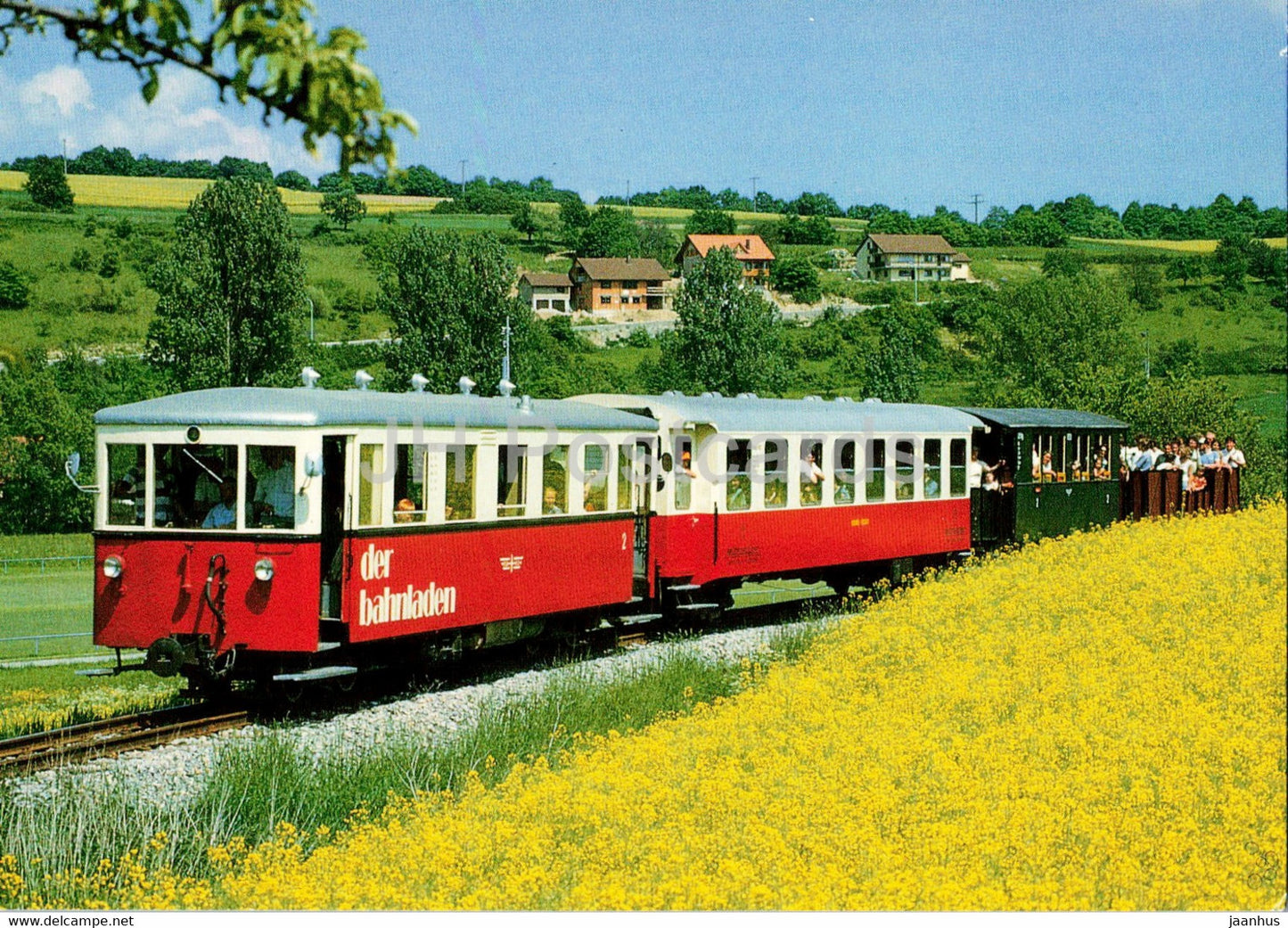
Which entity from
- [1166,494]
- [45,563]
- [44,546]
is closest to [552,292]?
[44,546]

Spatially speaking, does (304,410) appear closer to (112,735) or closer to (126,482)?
(126,482)

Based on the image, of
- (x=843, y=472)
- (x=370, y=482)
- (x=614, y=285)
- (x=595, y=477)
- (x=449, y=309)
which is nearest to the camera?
(x=370, y=482)

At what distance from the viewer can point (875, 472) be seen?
23.9 meters

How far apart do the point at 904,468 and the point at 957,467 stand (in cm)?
215

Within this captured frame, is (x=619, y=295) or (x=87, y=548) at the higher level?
(x=619, y=295)

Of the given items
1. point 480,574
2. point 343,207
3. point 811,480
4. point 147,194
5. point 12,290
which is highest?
point 147,194

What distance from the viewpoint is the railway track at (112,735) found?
43.1 feet

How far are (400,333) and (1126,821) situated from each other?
44.5 meters

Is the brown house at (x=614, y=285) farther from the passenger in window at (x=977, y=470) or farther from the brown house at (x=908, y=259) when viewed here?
the passenger in window at (x=977, y=470)

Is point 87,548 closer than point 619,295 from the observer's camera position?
Yes

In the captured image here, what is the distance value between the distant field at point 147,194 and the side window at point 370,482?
290 ft

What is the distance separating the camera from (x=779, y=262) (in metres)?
114

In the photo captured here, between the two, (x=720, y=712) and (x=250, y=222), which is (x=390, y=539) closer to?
(x=720, y=712)

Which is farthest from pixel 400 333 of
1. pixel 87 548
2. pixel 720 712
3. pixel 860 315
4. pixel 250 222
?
pixel 860 315
